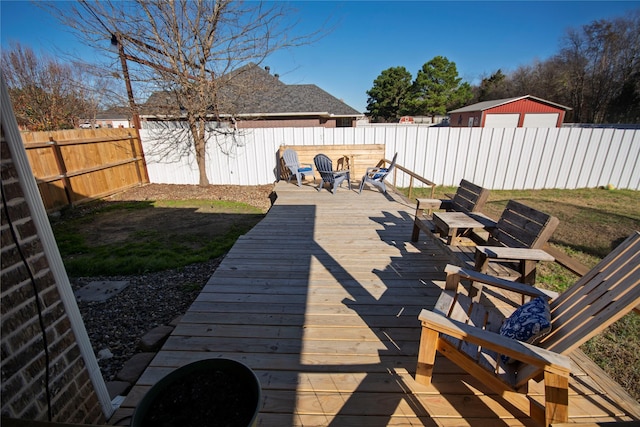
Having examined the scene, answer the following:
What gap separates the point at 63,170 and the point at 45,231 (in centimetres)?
706

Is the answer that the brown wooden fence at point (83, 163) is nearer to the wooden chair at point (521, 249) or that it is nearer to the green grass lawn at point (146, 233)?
the green grass lawn at point (146, 233)

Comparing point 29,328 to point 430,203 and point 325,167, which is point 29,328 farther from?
point 325,167

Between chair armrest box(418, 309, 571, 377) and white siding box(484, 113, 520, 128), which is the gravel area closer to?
chair armrest box(418, 309, 571, 377)

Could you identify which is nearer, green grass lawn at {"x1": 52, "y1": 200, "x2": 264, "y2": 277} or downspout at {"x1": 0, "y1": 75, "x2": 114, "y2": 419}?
downspout at {"x1": 0, "y1": 75, "x2": 114, "y2": 419}

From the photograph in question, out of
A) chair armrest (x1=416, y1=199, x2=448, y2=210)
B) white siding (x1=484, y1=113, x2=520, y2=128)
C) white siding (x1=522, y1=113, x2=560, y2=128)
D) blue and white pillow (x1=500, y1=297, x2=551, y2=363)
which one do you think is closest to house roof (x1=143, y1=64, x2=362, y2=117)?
chair armrest (x1=416, y1=199, x2=448, y2=210)

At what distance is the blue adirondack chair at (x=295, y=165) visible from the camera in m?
7.09

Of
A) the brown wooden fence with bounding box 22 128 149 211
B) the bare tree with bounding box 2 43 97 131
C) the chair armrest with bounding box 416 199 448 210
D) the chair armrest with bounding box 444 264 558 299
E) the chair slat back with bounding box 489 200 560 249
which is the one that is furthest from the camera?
the bare tree with bounding box 2 43 97 131

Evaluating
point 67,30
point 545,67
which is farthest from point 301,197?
point 545,67

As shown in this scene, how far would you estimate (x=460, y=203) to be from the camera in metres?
3.49

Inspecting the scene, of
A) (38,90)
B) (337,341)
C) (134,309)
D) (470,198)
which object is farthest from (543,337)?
(38,90)

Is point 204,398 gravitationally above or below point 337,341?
above

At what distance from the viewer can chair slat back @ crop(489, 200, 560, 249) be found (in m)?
2.19

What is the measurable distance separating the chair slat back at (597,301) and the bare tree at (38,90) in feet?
54.1

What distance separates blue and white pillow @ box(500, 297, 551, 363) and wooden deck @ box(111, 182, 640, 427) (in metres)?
0.42
